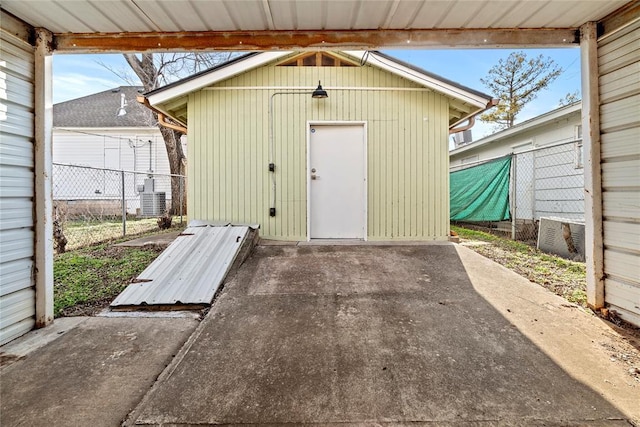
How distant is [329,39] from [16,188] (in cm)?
263

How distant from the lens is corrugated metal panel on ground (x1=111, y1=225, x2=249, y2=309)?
8.81ft

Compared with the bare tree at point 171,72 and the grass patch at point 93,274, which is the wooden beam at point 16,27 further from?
the bare tree at point 171,72

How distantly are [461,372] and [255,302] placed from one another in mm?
1725

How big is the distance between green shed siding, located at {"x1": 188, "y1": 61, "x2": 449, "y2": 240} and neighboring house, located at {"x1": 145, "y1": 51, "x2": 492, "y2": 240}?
0.02 m

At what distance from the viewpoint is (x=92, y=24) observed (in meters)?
2.28

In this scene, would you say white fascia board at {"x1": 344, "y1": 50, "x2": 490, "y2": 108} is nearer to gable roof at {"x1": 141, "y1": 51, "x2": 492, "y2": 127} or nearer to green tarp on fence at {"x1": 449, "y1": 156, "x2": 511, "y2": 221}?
gable roof at {"x1": 141, "y1": 51, "x2": 492, "y2": 127}

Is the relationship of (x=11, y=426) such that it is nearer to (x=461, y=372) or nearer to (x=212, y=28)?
(x=461, y=372)

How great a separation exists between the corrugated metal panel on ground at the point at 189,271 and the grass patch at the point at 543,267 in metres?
3.45

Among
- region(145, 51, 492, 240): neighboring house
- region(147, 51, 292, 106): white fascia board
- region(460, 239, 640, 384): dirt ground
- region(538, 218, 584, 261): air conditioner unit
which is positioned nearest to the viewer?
region(460, 239, 640, 384): dirt ground

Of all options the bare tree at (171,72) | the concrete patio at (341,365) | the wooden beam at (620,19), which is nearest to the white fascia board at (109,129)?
the bare tree at (171,72)

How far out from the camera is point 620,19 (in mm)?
2223

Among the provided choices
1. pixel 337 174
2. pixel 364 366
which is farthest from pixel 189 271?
pixel 337 174

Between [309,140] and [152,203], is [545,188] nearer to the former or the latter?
[309,140]

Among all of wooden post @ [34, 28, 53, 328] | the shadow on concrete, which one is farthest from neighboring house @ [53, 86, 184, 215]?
the shadow on concrete
